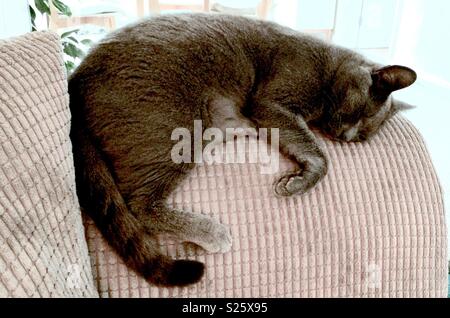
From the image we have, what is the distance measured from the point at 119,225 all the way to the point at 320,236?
0.45 m

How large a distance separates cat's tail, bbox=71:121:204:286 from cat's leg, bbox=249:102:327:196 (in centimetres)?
29

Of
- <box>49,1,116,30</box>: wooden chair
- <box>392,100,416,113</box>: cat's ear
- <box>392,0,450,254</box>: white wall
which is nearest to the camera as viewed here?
<box>392,100,416,113</box>: cat's ear

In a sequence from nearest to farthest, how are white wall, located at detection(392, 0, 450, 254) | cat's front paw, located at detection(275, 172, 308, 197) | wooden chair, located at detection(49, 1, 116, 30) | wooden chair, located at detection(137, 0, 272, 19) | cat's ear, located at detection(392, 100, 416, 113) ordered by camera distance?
cat's front paw, located at detection(275, 172, 308, 197) < cat's ear, located at detection(392, 100, 416, 113) < white wall, located at detection(392, 0, 450, 254) < wooden chair, located at detection(49, 1, 116, 30) < wooden chair, located at detection(137, 0, 272, 19)

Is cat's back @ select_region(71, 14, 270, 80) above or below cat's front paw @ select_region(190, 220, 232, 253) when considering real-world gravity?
above

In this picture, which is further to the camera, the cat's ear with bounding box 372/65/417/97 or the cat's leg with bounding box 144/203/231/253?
the cat's ear with bounding box 372/65/417/97

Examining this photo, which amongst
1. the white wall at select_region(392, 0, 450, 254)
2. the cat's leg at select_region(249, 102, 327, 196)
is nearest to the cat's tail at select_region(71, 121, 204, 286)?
the cat's leg at select_region(249, 102, 327, 196)

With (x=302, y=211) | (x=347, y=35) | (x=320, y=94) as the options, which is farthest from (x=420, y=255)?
(x=347, y=35)

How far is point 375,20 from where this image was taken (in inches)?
117


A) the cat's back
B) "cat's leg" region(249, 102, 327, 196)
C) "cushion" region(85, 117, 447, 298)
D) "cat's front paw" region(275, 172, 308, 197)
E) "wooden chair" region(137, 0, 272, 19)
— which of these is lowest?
"cushion" region(85, 117, 447, 298)

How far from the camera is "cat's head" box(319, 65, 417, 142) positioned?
1.14 meters
